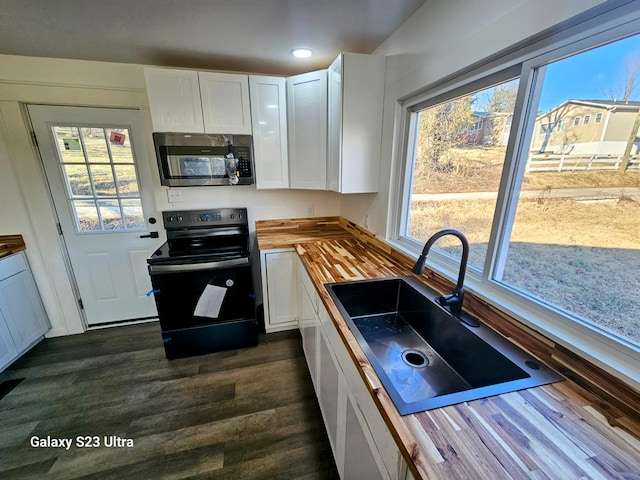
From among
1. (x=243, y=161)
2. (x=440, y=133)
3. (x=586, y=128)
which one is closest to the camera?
(x=586, y=128)

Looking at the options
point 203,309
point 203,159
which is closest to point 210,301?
point 203,309

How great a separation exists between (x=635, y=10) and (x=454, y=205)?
2.74 ft

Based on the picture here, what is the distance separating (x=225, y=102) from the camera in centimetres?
201

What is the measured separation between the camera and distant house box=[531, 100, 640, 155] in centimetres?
72

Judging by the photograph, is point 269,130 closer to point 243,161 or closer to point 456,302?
point 243,161

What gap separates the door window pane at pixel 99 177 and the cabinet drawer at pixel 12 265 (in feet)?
1.41

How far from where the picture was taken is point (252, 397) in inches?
67.6

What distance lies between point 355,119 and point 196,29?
3.65 ft

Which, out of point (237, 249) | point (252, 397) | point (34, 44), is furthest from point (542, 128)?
point (34, 44)

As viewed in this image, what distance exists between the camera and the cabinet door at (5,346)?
6.23ft

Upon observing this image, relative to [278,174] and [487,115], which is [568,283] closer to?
[487,115]

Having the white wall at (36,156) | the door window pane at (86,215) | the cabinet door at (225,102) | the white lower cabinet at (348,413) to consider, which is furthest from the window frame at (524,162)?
the door window pane at (86,215)

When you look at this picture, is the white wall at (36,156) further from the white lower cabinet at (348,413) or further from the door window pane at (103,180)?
the white lower cabinet at (348,413)

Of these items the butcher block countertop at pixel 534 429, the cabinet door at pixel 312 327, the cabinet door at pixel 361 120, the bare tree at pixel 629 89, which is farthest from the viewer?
the cabinet door at pixel 361 120
